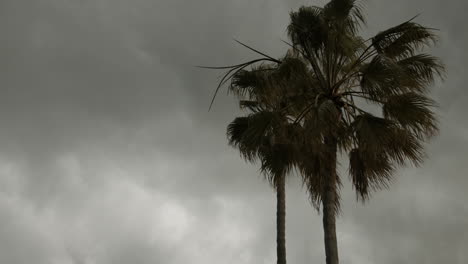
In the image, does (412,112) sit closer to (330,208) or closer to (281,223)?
(330,208)

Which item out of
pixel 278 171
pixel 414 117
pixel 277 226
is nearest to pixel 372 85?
pixel 414 117

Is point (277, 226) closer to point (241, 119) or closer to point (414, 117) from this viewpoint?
point (241, 119)

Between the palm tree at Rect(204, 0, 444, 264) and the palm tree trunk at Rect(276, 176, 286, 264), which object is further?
the palm tree trunk at Rect(276, 176, 286, 264)

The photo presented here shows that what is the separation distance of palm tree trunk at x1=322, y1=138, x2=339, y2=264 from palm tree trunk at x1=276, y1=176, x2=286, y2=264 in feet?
18.5

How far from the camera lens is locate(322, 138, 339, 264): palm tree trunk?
46.0ft

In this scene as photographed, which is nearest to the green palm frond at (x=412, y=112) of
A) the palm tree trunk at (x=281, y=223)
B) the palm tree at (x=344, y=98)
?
the palm tree at (x=344, y=98)

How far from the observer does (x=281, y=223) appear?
853 inches

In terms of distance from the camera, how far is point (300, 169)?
1540cm

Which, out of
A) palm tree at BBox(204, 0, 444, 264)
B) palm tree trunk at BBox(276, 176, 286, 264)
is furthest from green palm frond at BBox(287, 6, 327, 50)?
palm tree trunk at BBox(276, 176, 286, 264)

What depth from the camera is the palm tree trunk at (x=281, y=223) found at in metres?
21.1

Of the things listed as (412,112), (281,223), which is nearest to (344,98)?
(412,112)

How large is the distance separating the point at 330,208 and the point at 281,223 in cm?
723

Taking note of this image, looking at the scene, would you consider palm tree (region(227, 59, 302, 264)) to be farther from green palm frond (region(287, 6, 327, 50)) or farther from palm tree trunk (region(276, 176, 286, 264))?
palm tree trunk (region(276, 176, 286, 264))

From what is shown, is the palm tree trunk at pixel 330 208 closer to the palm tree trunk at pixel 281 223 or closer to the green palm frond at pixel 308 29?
the green palm frond at pixel 308 29
